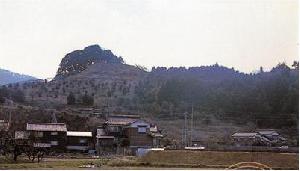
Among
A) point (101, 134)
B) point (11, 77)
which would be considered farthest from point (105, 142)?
point (11, 77)

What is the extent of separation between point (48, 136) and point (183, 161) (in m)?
4.39

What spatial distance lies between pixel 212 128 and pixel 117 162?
722cm

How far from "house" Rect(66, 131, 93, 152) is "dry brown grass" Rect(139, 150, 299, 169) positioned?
2.89 metres

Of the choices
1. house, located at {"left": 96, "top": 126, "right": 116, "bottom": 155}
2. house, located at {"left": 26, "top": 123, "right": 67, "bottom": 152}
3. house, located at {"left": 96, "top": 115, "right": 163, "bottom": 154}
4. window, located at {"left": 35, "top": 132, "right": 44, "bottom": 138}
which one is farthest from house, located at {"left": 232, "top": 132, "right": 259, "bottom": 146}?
window, located at {"left": 35, "top": 132, "right": 44, "bottom": 138}

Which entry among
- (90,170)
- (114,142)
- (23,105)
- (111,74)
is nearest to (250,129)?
(114,142)

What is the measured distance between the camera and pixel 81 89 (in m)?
18.7

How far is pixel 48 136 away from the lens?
43.2 ft

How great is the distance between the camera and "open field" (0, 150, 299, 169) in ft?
31.5

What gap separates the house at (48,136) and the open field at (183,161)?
1.49 m

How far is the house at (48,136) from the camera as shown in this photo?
13.0 meters

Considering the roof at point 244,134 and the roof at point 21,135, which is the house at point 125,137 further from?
the roof at point 244,134

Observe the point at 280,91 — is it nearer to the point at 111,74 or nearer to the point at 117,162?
the point at 117,162

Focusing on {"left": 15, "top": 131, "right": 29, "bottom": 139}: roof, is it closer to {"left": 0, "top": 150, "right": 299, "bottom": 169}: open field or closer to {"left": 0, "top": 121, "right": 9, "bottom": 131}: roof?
{"left": 0, "top": 121, "right": 9, "bottom": 131}: roof

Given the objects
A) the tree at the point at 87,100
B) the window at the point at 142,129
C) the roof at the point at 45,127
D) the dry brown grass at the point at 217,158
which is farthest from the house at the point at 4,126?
the tree at the point at 87,100
